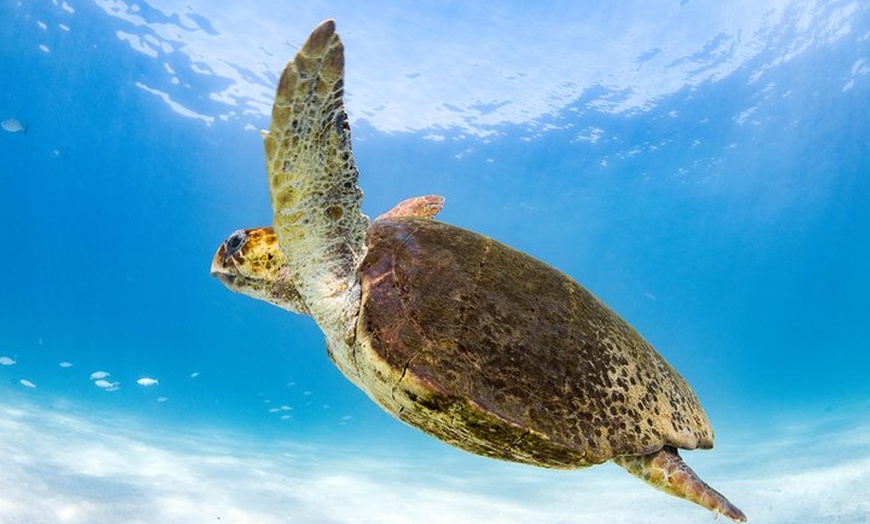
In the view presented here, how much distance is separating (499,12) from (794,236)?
66269mm

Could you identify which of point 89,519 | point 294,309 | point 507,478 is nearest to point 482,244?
point 294,309

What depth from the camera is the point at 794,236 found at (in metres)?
69.2

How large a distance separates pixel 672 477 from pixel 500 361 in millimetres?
1177

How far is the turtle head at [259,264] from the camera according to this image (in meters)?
3.06

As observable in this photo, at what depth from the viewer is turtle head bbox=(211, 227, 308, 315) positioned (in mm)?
3061

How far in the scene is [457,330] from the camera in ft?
7.88

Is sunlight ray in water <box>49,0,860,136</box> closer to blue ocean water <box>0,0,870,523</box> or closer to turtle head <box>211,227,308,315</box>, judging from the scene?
blue ocean water <box>0,0,870,523</box>

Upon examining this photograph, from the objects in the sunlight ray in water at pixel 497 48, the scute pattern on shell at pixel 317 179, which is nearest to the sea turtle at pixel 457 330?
the scute pattern on shell at pixel 317 179

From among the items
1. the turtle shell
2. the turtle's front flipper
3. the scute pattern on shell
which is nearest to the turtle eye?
the scute pattern on shell

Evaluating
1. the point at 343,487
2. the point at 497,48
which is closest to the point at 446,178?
the point at 497,48

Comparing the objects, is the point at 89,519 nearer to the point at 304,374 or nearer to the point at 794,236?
the point at 794,236

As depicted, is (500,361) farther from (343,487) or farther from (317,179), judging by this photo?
(343,487)

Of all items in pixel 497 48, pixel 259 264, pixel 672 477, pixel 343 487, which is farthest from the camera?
pixel 497 48

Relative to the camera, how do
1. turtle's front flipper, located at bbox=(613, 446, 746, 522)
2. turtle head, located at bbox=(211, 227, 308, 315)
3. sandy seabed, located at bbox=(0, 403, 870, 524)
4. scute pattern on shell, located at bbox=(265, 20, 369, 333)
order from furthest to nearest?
sandy seabed, located at bbox=(0, 403, 870, 524) → turtle head, located at bbox=(211, 227, 308, 315) → turtle's front flipper, located at bbox=(613, 446, 746, 522) → scute pattern on shell, located at bbox=(265, 20, 369, 333)
